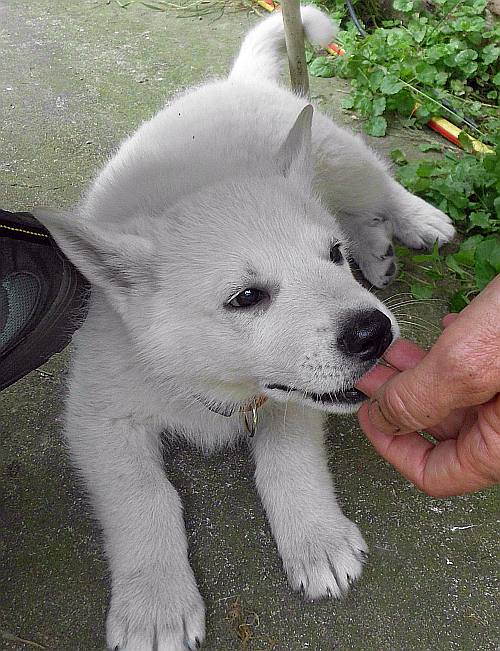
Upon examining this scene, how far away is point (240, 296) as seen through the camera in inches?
73.2

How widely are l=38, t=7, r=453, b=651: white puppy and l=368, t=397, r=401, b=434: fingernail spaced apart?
86 millimetres

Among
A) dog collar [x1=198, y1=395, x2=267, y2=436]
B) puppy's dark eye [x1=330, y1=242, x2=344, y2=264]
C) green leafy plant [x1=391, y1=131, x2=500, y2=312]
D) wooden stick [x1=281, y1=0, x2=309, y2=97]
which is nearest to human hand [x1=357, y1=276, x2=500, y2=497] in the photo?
puppy's dark eye [x1=330, y1=242, x2=344, y2=264]

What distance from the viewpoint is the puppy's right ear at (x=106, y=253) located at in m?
1.87

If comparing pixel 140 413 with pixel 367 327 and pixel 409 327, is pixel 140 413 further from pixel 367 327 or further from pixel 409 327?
pixel 409 327

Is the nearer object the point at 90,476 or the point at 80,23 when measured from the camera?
the point at 90,476

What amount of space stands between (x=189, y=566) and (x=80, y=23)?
4.23 m

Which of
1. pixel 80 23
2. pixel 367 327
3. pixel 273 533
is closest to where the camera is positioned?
pixel 367 327

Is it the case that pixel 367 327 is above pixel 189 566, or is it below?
above

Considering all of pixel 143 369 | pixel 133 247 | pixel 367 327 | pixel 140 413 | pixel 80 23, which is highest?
pixel 367 327

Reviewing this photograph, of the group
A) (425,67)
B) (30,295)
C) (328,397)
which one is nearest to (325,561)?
(328,397)

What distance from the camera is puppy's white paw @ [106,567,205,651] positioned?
1.86m

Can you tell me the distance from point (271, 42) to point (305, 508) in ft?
7.83

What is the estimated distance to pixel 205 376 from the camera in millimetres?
1990

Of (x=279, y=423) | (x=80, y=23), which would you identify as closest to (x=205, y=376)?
(x=279, y=423)
